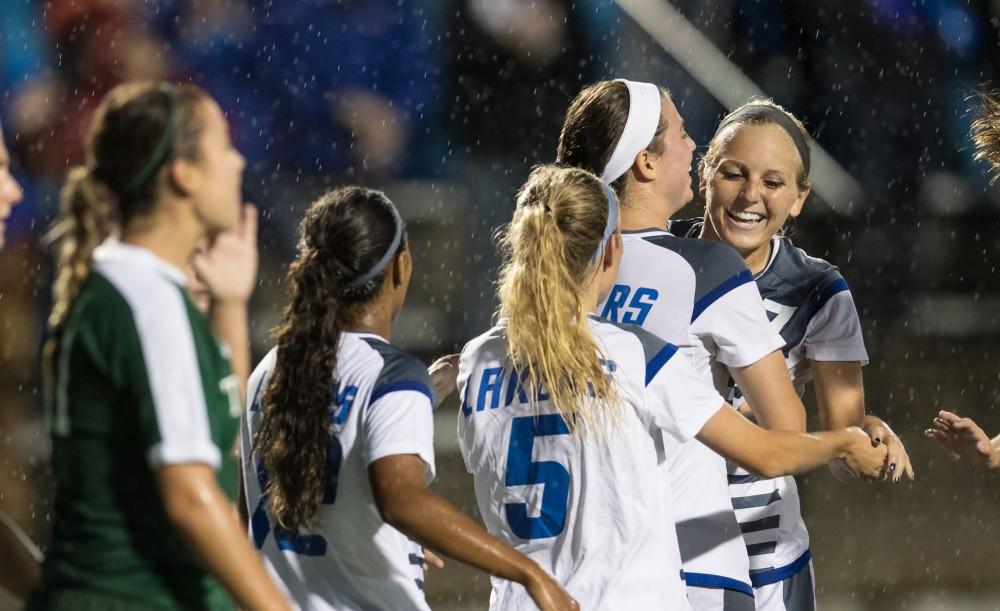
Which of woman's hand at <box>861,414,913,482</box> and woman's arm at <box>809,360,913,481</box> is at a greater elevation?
woman's arm at <box>809,360,913,481</box>

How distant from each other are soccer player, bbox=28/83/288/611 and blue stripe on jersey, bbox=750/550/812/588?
1.93 metres

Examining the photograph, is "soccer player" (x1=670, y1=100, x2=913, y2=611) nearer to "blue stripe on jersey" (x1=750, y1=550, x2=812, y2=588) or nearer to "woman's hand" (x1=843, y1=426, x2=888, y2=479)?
"blue stripe on jersey" (x1=750, y1=550, x2=812, y2=588)

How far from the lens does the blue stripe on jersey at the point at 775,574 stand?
12.3ft

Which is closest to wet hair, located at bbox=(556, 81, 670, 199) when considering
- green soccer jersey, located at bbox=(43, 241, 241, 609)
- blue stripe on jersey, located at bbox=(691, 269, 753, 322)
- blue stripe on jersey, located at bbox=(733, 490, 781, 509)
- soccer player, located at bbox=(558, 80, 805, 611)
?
soccer player, located at bbox=(558, 80, 805, 611)

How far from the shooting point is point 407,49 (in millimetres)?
8031

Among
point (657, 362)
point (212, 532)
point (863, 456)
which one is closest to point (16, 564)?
point (212, 532)

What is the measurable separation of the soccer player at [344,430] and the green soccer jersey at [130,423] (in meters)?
0.64

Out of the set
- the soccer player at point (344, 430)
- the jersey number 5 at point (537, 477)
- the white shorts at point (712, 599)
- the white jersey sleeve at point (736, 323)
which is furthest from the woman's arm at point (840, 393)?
the soccer player at point (344, 430)

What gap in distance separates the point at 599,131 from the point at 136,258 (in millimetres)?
1655

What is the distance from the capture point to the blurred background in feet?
23.9

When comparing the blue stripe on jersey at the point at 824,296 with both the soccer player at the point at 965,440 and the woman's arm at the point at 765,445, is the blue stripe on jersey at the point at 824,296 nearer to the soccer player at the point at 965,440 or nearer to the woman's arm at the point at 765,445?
the soccer player at the point at 965,440

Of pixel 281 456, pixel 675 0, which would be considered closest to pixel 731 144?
pixel 281 456

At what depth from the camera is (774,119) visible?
390 cm

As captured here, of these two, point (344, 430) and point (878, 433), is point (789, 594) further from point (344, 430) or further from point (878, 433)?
point (344, 430)
